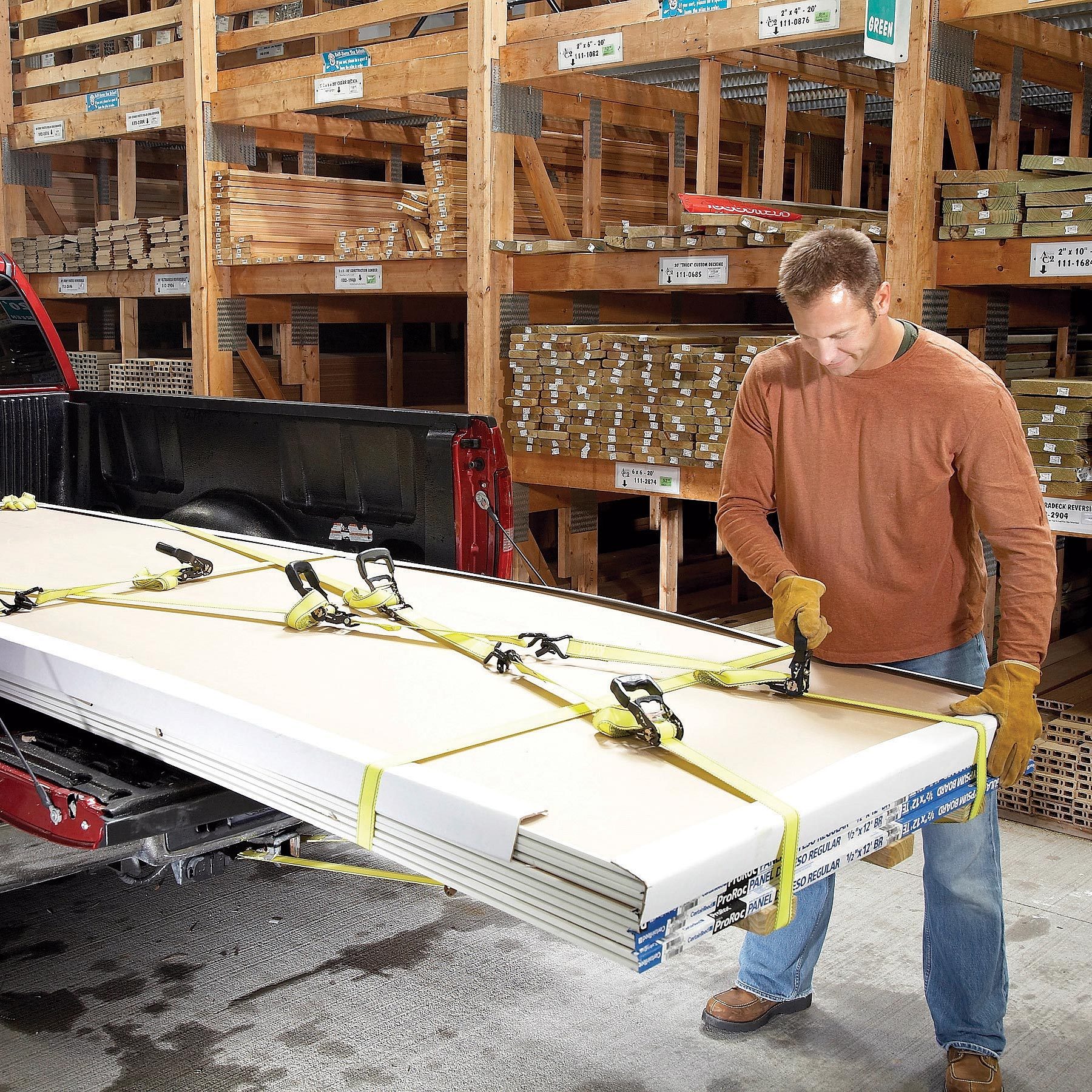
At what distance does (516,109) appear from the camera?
7199 mm

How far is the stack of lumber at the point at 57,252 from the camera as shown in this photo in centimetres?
1005

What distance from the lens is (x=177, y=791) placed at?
10.4ft

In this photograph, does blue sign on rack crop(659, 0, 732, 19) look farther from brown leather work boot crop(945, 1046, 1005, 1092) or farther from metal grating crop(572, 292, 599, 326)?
brown leather work boot crop(945, 1046, 1005, 1092)

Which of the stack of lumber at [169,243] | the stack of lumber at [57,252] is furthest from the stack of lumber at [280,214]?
the stack of lumber at [57,252]

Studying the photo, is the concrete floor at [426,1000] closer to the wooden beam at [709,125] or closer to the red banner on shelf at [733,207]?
the red banner on shelf at [733,207]

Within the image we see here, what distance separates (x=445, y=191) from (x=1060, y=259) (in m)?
3.64

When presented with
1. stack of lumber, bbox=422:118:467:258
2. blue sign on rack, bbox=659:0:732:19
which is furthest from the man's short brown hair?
stack of lumber, bbox=422:118:467:258

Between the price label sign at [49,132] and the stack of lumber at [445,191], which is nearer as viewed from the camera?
the stack of lumber at [445,191]

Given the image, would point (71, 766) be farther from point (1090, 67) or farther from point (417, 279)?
point (1090, 67)

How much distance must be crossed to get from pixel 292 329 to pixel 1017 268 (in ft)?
19.1

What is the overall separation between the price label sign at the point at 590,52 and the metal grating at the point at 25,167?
611 cm

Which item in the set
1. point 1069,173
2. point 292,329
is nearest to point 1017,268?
point 1069,173

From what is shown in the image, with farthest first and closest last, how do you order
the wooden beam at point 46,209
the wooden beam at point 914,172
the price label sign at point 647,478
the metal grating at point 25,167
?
the wooden beam at point 46,209, the metal grating at point 25,167, the price label sign at point 647,478, the wooden beam at point 914,172

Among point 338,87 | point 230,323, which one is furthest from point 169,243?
point 338,87
